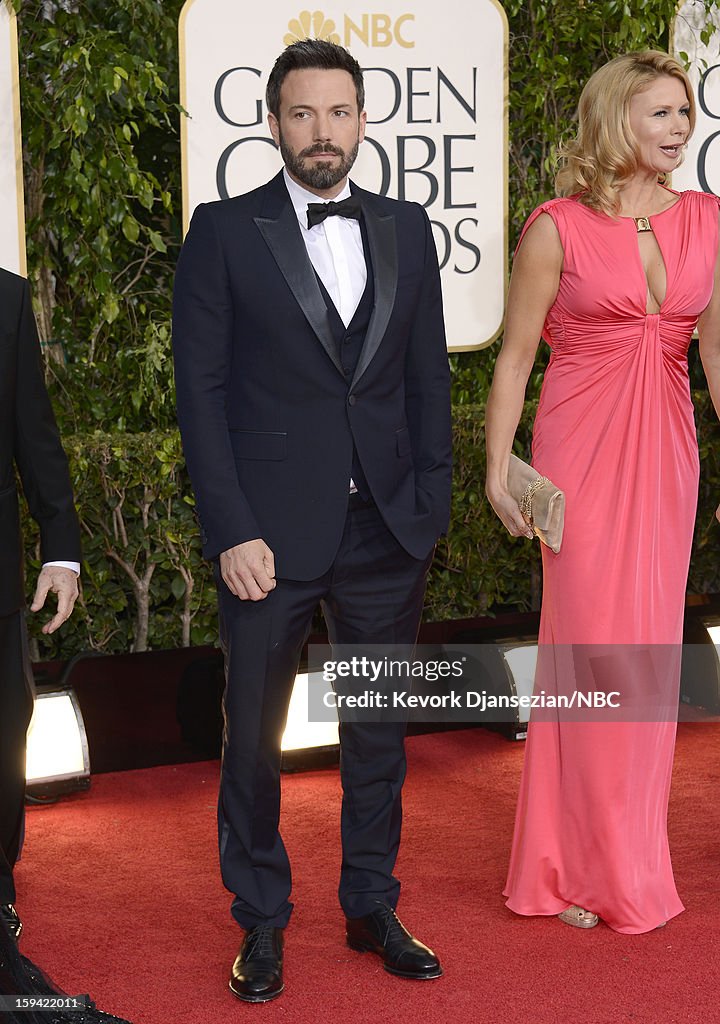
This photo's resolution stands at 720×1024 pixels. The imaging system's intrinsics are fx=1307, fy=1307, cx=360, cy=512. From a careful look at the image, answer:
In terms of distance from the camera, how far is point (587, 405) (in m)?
3.03

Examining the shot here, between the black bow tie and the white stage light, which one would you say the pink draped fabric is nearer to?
the black bow tie

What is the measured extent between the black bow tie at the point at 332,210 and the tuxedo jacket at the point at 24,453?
26.7 inches

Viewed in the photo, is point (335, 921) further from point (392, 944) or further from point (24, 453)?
point (24, 453)

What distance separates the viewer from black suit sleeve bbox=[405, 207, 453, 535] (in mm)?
2848

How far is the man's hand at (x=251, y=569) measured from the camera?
2.65 metres

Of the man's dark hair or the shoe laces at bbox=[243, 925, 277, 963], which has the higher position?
the man's dark hair

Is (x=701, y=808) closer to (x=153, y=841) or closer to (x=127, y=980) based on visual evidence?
(x=153, y=841)

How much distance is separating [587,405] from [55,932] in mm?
1770

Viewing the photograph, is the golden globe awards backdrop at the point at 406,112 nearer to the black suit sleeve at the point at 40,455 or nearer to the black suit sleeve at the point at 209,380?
the black suit sleeve at the point at 40,455

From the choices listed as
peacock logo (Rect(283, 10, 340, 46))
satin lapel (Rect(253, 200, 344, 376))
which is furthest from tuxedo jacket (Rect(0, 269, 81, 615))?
peacock logo (Rect(283, 10, 340, 46))

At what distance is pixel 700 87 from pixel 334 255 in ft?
9.10

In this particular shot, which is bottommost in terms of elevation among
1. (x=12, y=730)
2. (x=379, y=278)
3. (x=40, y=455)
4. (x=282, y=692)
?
(x=12, y=730)

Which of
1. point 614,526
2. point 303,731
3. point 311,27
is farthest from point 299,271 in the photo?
point 311,27

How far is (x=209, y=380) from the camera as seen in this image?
8.68ft
